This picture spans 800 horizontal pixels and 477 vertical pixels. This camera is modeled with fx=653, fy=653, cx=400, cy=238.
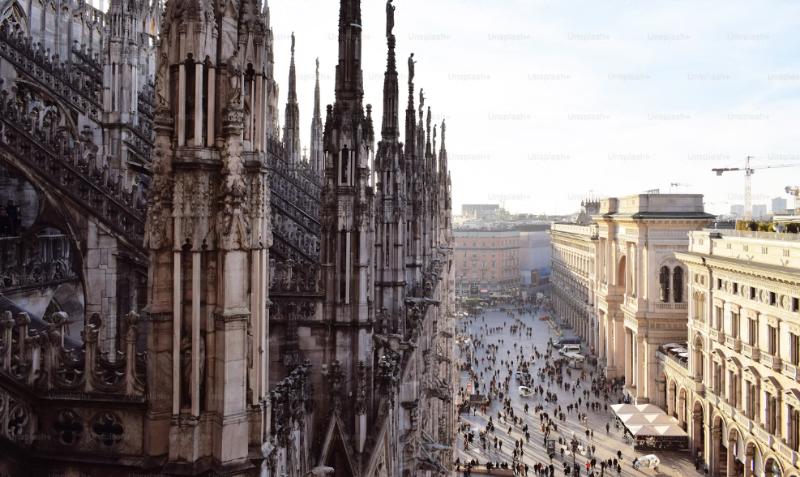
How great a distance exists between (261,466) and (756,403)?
3028 cm

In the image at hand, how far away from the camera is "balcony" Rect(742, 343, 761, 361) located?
98.9ft

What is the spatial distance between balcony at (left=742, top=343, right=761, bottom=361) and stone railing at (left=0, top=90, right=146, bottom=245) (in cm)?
2813

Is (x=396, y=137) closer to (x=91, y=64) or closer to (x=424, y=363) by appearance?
(x=424, y=363)

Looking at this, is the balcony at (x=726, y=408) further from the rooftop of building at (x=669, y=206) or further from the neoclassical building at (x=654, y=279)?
the rooftop of building at (x=669, y=206)

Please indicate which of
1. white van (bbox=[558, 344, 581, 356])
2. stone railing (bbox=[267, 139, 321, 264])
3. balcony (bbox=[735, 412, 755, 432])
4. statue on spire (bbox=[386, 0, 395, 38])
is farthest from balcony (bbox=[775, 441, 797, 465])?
white van (bbox=[558, 344, 581, 356])

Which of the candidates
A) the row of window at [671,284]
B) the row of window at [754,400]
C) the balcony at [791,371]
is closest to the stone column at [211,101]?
the balcony at [791,371]

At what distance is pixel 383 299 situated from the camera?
19219mm

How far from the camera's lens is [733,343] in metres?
32.9

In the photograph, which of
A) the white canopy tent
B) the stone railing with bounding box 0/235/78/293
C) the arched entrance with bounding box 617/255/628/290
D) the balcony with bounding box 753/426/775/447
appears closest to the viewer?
the stone railing with bounding box 0/235/78/293

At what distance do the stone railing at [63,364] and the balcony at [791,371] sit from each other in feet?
89.8

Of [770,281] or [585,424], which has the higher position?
[770,281]

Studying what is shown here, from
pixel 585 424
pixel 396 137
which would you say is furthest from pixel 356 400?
pixel 585 424

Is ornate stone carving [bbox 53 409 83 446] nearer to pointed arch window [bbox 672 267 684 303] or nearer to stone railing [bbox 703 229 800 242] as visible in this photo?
stone railing [bbox 703 229 800 242]

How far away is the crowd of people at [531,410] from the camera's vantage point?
33812mm
